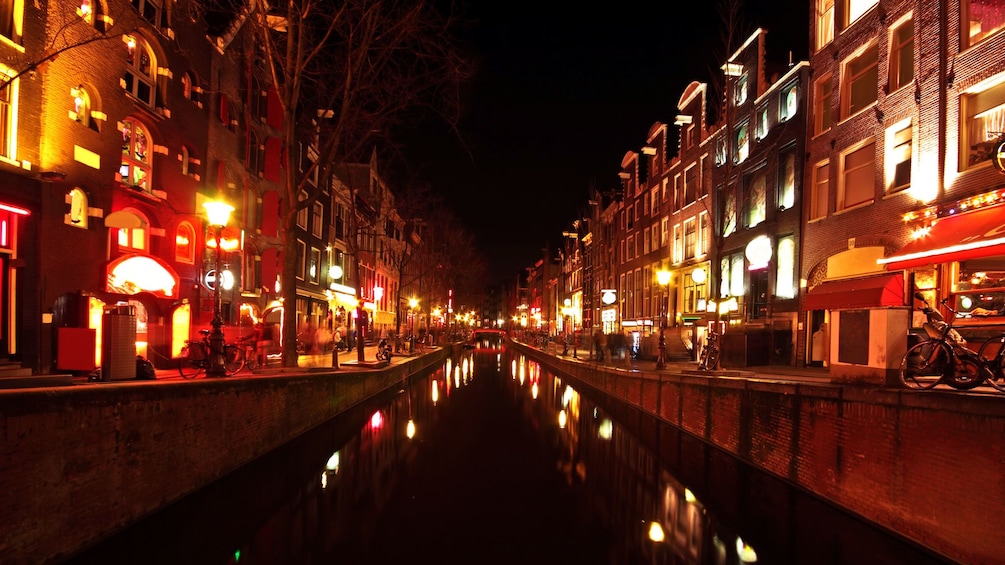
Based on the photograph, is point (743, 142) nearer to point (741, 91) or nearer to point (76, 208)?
point (741, 91)

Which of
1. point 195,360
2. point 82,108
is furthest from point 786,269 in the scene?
point 82,108

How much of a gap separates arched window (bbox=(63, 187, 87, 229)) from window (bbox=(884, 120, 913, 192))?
20.1 meters

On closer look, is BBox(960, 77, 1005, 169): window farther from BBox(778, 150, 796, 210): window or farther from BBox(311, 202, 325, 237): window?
BBox(311, 202, 325, 237): window

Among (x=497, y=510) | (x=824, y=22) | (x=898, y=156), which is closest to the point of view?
(x=497, y=510)

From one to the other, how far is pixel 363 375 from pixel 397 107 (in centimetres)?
824

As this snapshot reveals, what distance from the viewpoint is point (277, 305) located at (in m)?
24.5

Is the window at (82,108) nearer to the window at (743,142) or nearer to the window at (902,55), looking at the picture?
the window at (902,55)

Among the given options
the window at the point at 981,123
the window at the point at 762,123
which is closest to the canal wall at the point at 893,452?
the window at the point at 981,123

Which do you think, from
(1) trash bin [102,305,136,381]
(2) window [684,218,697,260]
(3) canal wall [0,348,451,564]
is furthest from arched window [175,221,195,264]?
(2) window [684,218,697,260]

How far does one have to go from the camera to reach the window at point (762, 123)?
24.1 m

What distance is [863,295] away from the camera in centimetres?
1216

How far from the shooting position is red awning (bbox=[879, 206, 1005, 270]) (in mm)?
11242

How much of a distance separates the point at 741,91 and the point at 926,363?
20.7 meters

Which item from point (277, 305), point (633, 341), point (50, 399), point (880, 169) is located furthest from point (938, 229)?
point (277, 305)
